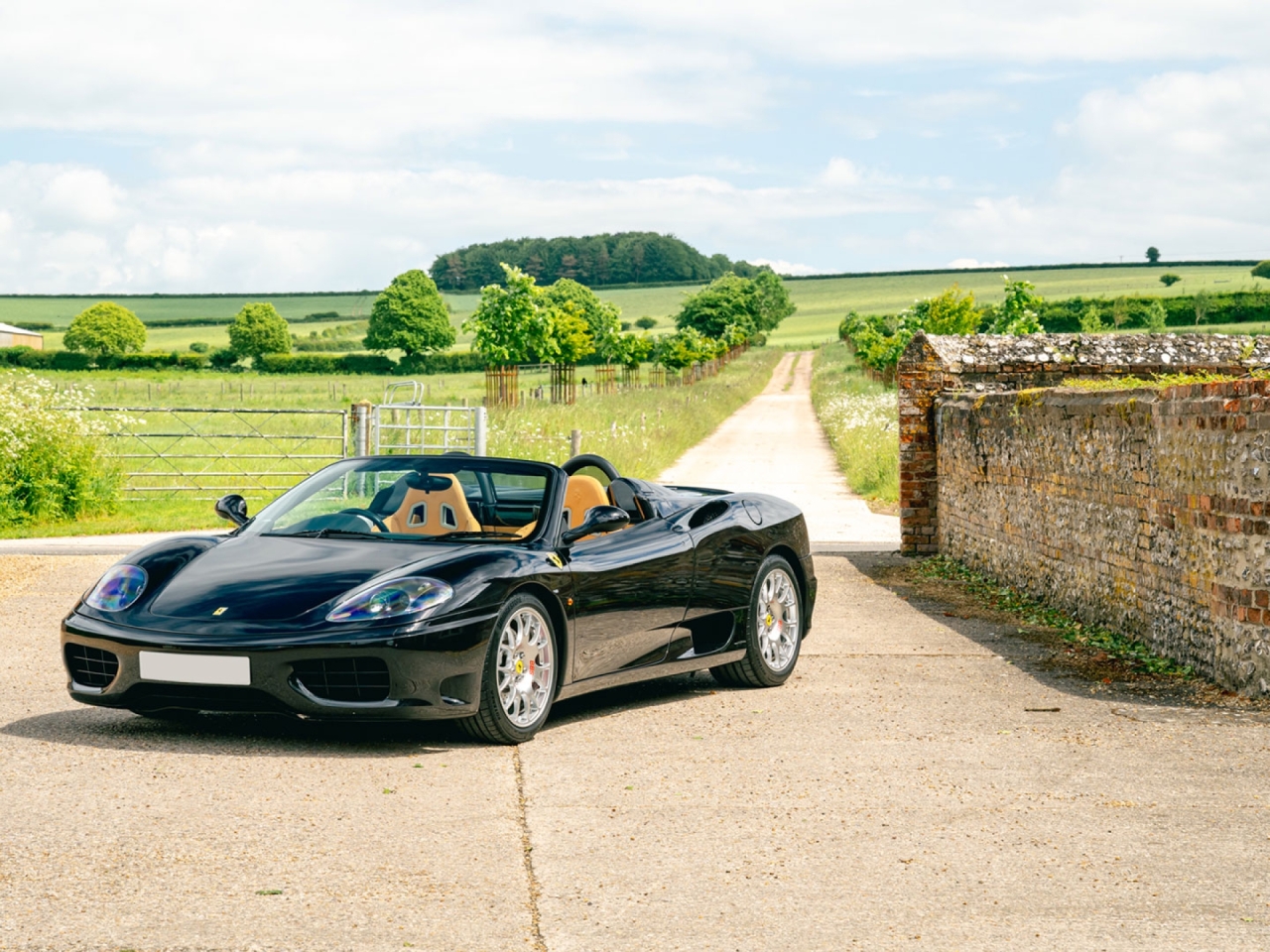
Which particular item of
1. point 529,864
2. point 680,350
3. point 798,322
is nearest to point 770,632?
point 529,864

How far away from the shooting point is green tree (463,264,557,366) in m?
54.9

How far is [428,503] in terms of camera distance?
7.98 meters

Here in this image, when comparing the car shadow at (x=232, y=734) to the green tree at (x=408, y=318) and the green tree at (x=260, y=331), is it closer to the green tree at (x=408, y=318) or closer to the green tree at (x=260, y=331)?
the green tree at (x=408, y=318)

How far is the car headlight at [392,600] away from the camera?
671 cm

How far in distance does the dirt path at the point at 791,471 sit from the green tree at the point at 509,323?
7.50m

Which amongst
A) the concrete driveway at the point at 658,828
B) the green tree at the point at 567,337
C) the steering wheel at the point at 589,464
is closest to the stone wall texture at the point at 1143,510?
the concrete driveway at the point at 658,828

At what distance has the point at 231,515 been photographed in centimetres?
799

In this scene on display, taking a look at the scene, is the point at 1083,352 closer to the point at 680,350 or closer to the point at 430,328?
the point at 680,350

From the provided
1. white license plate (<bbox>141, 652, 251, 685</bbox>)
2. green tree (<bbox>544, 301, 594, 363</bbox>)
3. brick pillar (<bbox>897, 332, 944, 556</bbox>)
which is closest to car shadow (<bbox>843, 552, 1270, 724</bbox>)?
brick pillar (<bbox>897, 332, 944, 556</bbox>)

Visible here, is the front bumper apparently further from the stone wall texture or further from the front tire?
the stone wall texture

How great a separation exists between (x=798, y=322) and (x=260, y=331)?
80682mm

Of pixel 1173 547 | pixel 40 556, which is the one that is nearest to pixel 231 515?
pixel 1173 547

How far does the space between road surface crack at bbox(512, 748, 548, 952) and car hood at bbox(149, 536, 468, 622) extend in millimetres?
1062

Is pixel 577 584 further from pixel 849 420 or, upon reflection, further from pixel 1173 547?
pixel 849 420
